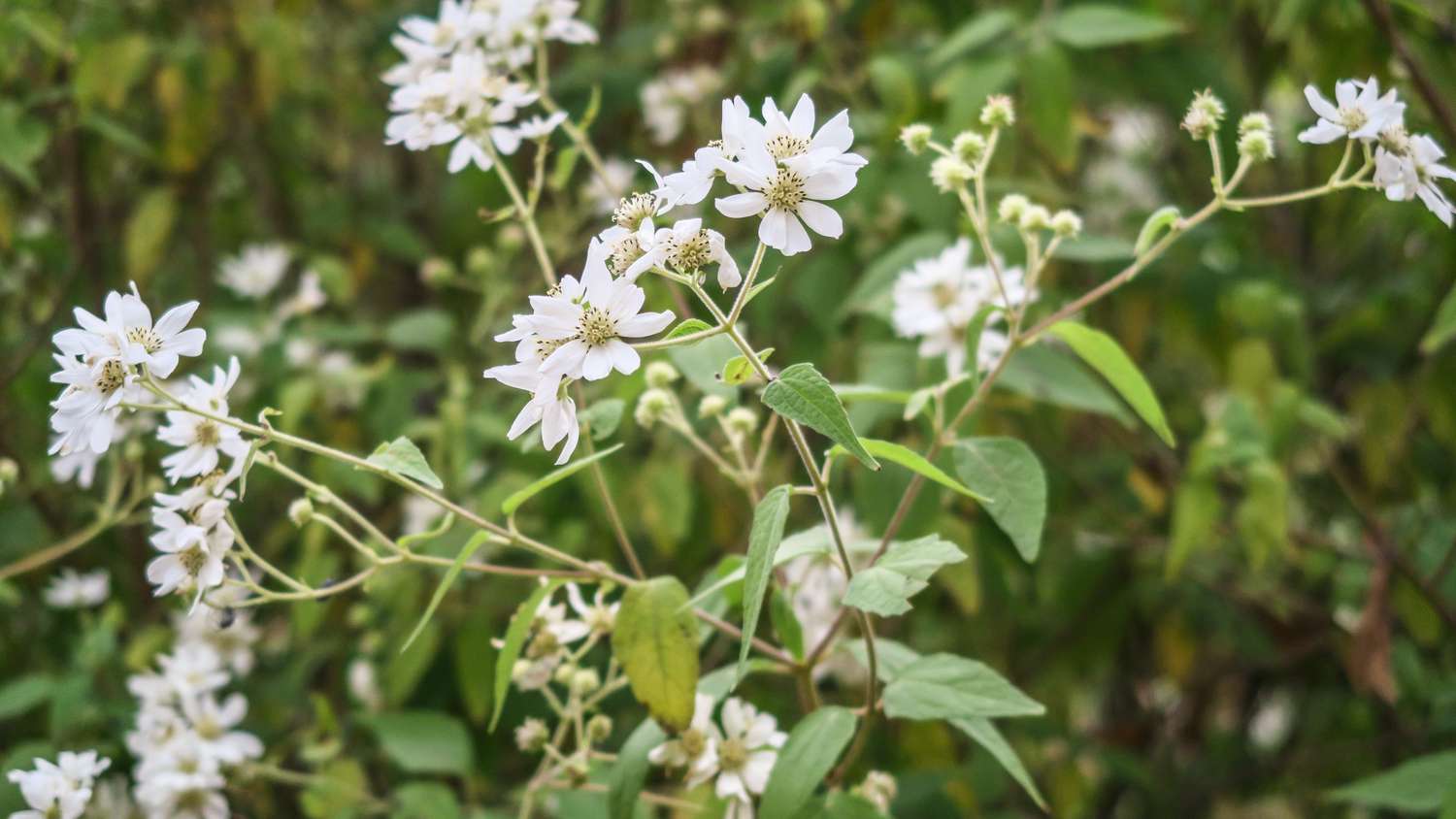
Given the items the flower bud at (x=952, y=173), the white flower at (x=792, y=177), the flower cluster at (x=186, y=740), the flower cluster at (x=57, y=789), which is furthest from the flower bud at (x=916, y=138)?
the flower cluster at (x=57, y=789)

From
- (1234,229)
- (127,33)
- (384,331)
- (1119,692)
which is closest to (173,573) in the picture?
(384,331)

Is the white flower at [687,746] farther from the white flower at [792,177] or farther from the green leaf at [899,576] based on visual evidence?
the white flower at [792,177]

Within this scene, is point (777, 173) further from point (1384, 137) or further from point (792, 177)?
point (1384, 137)

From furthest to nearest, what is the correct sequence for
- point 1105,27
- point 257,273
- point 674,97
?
1. point 257,273
2. point 674,97
3. point 1105,27

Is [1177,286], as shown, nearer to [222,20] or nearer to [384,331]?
[384,331]

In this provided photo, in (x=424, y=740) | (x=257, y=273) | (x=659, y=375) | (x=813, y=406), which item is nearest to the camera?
(x=813, y=406)

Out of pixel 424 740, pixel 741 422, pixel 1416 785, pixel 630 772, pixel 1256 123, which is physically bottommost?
pixel 1416 785

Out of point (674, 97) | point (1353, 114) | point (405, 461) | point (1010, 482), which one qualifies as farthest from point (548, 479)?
point (674, 97)
